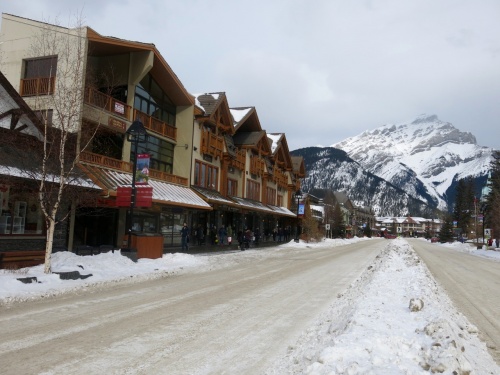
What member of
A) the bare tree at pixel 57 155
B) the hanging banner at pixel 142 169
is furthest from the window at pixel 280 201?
the bare tree at pixel 57 155

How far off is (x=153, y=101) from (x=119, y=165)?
20.7 feet

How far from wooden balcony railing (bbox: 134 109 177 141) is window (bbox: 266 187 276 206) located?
Result: 20118 mm

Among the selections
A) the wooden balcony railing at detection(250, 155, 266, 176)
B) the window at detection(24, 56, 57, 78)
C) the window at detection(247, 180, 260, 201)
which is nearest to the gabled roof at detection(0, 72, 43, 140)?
the window at detection(24, 56, 57, 78)

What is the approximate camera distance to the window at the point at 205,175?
29481 mm

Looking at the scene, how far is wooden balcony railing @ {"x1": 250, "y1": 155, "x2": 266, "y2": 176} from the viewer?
133ft

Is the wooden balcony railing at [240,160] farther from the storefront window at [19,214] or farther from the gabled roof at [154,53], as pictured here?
the storefront window at [19,214]

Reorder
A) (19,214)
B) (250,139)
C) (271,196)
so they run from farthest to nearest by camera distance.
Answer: (271,196) < (250,139) < (19,214)

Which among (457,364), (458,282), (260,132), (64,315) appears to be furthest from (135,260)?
(260,132)

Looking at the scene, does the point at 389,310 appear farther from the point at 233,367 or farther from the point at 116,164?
the point at 116,164

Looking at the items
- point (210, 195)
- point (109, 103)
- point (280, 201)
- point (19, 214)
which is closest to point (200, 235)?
point (210, 195)

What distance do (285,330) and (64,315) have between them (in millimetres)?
4178

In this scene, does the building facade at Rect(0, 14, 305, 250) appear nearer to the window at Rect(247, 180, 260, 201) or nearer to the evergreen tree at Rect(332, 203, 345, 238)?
the window at Rect(247, 180, 260, 201)

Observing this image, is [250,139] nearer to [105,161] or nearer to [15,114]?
[105,161]

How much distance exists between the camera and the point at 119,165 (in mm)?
21703
